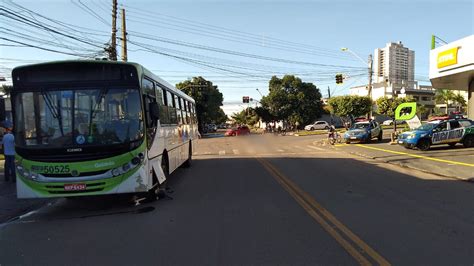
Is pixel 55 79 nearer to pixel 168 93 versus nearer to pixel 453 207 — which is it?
pixel 168 93

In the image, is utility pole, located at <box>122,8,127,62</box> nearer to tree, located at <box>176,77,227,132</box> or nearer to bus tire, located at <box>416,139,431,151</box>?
bus tire, located at <box>416,139,431,151</box>

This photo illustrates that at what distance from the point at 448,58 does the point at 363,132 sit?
8.94 m

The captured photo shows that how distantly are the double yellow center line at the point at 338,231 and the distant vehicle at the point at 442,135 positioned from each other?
13.7 m

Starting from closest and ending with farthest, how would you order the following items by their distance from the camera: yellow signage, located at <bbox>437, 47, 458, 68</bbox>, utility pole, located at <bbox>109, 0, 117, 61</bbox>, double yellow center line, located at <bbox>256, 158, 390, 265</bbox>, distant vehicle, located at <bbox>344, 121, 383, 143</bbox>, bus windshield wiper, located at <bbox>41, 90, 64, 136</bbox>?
double yellow center line, located at <bbox>256, 158, 390, 265</bbox>, bus windshield wiper, located at <bbox>41, 90, 64, 136</bbox>, yellow signage, located at <bbox>437, 47, 458, 68</bbox>, utility pole, located at <bbox>109, 0, 117, 61</bbox>, distant vehicle, located at <bbox>344, 121, 383, 143</bbox>

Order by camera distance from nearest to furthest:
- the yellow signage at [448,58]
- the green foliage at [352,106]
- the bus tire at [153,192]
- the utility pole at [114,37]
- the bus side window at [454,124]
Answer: the bus tire at [153,192] < the yellow signage at [448,58] < the bus side window at [454,124] < the utility pole at [114,37] < the green foliage at [352,106]

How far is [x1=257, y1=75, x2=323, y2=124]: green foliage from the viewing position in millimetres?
69188

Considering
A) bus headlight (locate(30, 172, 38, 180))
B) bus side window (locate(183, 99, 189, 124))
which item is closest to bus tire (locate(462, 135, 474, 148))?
bus side window (locate(183, 99, 189, 124))

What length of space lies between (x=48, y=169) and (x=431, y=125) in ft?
66.2

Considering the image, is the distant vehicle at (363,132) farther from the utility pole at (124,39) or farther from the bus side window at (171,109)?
the bus side window at (171,109)

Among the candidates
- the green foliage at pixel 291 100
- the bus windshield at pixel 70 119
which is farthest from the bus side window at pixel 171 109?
the green foliage at pixel 291 100

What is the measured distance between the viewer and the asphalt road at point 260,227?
5.52m

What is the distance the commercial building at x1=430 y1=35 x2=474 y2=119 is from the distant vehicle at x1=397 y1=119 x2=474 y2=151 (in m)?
2.73

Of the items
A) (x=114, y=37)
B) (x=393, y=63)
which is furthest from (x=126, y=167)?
(x=393, y=63)

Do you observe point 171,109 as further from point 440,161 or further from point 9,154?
point 440,161
